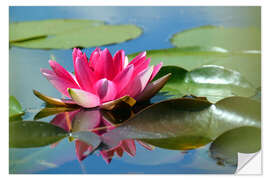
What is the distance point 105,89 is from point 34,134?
0.77ft

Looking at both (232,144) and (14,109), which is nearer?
(232,144)

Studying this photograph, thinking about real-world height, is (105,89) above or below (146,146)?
above

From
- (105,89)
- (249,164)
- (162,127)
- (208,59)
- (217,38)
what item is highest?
(217,38)

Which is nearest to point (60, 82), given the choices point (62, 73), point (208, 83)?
point (62, 73)

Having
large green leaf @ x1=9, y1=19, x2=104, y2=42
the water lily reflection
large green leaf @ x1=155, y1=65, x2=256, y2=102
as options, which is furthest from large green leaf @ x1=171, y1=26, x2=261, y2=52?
the water lily reflection

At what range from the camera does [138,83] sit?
103cm

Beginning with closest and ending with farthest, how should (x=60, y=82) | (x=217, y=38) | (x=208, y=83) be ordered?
(x=60, y=82), (x=208, y=83), (x=217, y=38)

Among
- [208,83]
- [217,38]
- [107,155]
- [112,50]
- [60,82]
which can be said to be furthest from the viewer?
[217,38]

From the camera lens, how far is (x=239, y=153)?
2.91ft

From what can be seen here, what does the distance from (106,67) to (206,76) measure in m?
0.43

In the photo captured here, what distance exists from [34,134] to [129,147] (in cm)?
26

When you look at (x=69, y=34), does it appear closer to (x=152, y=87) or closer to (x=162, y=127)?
(x=152, y=87)
